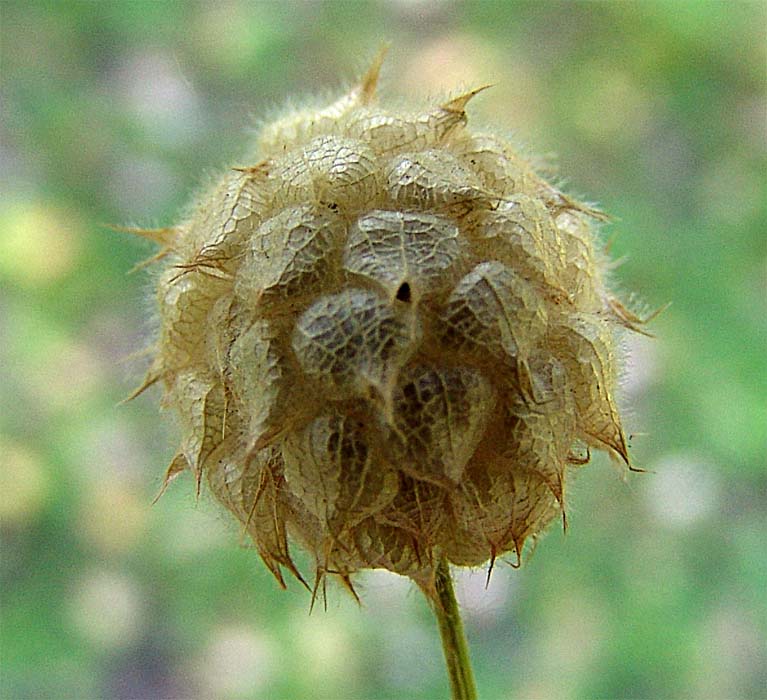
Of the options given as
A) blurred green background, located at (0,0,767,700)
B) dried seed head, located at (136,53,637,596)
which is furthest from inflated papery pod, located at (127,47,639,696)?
blurred green background, located at (0,0,767,700)

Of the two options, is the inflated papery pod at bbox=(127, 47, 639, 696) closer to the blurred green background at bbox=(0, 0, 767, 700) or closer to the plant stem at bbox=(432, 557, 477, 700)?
the plant stem at bbox=(432, 557, 477, 700)

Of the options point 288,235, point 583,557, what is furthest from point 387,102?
point 583,557

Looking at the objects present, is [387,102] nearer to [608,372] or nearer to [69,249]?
[608,372]

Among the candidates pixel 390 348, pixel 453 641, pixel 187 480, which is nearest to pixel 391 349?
pixel 390 348

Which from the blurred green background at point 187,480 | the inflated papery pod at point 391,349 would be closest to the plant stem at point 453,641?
the inflated papery pod at point 391,349

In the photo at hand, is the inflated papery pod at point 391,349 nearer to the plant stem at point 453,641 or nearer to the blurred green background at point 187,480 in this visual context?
the plant stem at point 453,641

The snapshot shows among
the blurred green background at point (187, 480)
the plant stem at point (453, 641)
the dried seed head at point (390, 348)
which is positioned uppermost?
the blurred green background at point (187, 480)

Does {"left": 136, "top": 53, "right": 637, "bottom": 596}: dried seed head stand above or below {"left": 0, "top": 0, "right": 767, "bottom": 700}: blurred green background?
below
